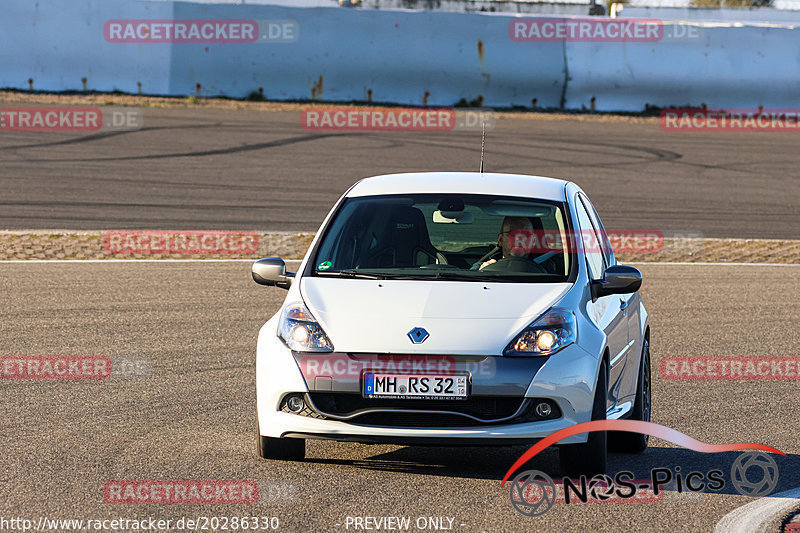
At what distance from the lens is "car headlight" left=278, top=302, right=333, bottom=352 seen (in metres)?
6.11

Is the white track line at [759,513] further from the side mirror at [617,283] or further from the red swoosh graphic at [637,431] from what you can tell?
the side mirror at [617,283]

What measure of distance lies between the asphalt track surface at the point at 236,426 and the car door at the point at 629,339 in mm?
383

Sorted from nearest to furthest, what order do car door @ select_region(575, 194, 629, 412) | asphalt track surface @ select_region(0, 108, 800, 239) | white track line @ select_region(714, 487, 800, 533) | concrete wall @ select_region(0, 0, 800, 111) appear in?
white track line @ select_region(714, 487, 800, 533) → car door @ select_region(575, 194, 629, 412) → asphalt track surface @ select_region(0, 108, 800, 239) → concrete wall @ select_region(0, 0, 800, 111)

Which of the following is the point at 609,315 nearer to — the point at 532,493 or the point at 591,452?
the point at 591,452

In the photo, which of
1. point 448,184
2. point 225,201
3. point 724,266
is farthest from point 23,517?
point 225,201

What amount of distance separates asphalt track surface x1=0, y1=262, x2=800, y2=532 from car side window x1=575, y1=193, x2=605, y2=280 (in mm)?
1067

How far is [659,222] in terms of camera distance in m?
20.0

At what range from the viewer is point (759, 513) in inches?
224

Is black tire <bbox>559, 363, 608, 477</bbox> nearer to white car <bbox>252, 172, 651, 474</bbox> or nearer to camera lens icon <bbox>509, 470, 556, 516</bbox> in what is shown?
white car <bbox>252, 172, 651, 474</bbox>

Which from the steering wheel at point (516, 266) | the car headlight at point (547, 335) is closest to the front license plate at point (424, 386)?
the car headlight at point (547, 335)

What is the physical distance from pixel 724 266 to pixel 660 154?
41.4 feet

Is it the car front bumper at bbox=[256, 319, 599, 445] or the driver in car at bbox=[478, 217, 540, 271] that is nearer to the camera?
the car front bumper at bbox=[256, 319, 599, 445]

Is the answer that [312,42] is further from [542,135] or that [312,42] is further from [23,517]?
[23,517]

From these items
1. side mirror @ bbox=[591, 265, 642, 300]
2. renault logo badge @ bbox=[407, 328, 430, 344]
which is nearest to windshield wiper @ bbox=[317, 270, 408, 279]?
renault logo badge @ bbox=[407, 328, 430, 344]
